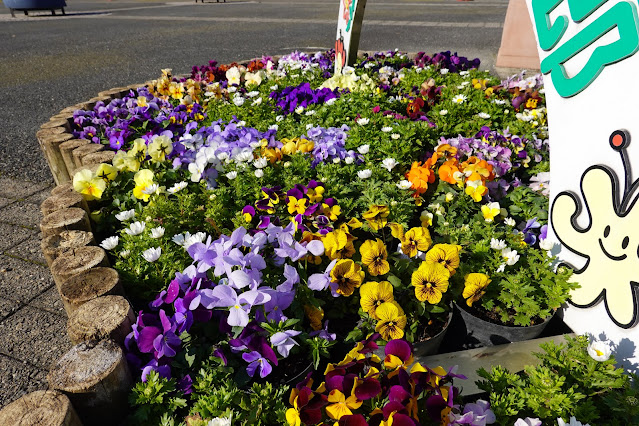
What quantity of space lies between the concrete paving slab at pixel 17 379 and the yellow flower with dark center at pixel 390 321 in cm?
146

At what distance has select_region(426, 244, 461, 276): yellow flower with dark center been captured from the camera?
5.50 feet

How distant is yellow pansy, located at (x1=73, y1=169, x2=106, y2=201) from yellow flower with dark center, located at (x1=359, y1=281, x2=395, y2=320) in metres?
1.54

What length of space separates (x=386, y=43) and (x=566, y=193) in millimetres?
7976

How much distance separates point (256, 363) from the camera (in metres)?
1.43

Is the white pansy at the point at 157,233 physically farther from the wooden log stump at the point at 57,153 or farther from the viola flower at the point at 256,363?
the wooden log stump at the point at 57,153

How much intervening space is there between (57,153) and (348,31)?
267cm

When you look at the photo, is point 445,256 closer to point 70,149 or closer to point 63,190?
point 63,190

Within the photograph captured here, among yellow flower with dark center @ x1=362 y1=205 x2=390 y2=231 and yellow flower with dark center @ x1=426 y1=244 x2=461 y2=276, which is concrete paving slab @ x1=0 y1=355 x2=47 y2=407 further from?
yellow flower with dark center @ x1=426 y1=244 x2=461 y2=276

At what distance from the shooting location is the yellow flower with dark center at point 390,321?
4.92ft

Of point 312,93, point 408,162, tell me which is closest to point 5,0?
point 312,93

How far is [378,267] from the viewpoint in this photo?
1.68 m

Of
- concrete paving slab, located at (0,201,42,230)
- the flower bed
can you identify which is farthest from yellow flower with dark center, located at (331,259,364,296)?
concrete paving slab, located at (0,201,42,230)

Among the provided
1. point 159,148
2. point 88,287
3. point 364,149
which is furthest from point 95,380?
point 364,149

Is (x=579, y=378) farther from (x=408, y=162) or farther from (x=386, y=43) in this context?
(x=386, y=43)
